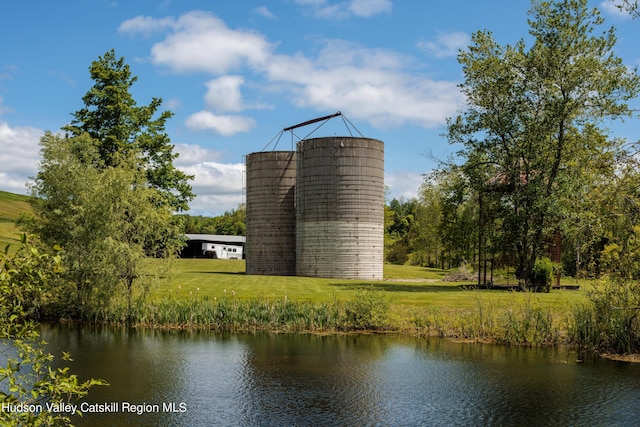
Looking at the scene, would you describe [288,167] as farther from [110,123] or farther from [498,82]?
[498,82]

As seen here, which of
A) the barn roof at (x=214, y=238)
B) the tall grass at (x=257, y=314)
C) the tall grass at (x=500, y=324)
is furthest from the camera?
the barn roof at (x=214, y=238)

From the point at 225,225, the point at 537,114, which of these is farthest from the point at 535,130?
the point at 225,225

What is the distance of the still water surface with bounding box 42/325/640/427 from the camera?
46.3 feet

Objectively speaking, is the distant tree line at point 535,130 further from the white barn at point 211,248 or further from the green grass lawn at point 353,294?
the white barn at point 211,248

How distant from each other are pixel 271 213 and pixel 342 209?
25.0ft

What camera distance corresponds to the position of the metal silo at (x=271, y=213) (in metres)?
49.6

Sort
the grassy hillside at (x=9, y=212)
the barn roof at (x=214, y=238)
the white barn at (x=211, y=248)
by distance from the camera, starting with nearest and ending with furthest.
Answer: the grassy hillside at (x=9, y=212) → the barn roof at (x=214, y=238) → the white barn at (x=211, y=248)

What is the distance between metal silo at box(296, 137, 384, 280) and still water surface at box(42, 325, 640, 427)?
20780 mm

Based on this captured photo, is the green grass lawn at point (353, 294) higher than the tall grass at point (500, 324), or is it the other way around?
the green grass lawn at point (353, 294)

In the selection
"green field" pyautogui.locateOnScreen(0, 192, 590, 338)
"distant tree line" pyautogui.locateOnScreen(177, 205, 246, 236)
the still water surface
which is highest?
"distant tree line" pyautogui.locateOnScreen(177, 205, 246, 236)

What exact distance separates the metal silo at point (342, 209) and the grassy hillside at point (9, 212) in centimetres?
3669

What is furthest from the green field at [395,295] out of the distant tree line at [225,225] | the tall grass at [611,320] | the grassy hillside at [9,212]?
the distant tree line at [225,225]

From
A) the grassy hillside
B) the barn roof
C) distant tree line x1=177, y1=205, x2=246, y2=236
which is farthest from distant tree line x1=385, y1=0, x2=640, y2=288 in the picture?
distant tree line x1=177, y1=205, x2=246, y2=236

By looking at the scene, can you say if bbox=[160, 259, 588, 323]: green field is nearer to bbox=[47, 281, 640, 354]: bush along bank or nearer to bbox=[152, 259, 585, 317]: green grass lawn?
bbox=[152, 259, 585, 317]: green grass lawn
